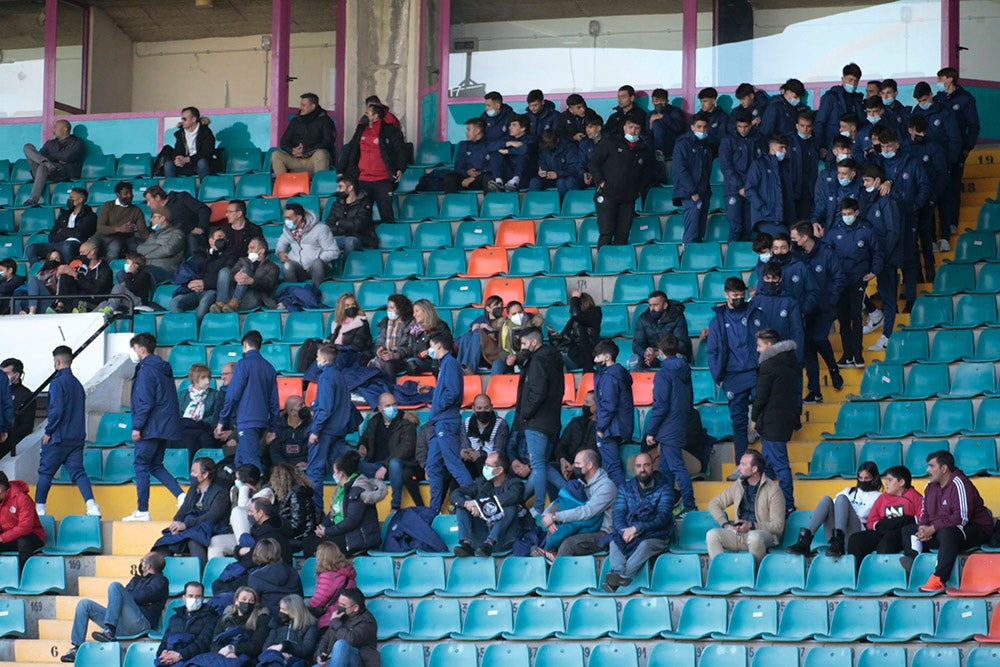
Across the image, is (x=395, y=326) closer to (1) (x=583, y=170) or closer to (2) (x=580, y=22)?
(1) (x=583, y=170)

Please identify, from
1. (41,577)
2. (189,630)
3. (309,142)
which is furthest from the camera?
(309,142)

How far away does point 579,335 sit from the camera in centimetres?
1441

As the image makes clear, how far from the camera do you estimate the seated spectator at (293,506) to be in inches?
494

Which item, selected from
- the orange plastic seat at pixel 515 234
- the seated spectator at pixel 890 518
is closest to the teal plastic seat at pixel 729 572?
the seated spectator at pixel 890 518

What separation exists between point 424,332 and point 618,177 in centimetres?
249

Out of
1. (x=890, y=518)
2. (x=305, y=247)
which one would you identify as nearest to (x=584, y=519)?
(x=890, y=518)

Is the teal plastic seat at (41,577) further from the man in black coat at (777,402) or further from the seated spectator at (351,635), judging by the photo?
the man in black coat at (777,402)

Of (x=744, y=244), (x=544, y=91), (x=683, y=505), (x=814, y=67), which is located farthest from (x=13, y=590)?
(x=814, y=67)

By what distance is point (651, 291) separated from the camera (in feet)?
50.4

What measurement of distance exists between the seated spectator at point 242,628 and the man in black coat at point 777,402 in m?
3.63

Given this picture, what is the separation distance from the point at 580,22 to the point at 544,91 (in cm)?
88

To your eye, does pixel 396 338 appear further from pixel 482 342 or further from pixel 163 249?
pixel 163 249

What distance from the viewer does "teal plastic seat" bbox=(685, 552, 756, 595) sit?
37.6 feet

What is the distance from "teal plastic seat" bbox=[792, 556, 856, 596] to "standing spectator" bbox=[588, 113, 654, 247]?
5306mm
